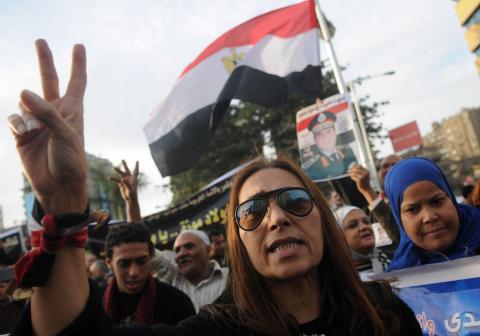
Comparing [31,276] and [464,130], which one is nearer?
[31,276]

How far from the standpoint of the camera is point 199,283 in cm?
406

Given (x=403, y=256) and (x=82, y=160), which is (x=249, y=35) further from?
(x=82, y=160)

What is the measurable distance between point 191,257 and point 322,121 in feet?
7.76

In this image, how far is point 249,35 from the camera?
639 centimetres

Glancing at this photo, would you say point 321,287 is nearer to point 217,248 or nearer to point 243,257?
point 243,257

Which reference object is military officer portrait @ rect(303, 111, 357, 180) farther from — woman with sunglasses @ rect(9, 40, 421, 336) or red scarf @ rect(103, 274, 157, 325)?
woman with sunglasses @ rect(9, 40, 421, 336)

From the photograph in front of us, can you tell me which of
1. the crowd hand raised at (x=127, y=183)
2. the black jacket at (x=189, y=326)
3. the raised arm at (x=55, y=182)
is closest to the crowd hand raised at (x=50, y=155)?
the raised arm at (x=55, y=182)

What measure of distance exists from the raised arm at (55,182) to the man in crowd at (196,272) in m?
2.92

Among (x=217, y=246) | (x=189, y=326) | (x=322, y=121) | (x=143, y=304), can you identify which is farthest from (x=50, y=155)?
(x=217, y=246)

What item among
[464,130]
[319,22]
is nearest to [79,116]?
[319,22]

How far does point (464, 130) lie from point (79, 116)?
408 ft

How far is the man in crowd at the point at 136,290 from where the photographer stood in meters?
2.92

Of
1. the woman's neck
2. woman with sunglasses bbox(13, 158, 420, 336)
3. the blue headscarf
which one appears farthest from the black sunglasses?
the blue headscarf

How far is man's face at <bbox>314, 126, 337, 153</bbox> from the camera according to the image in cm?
499
